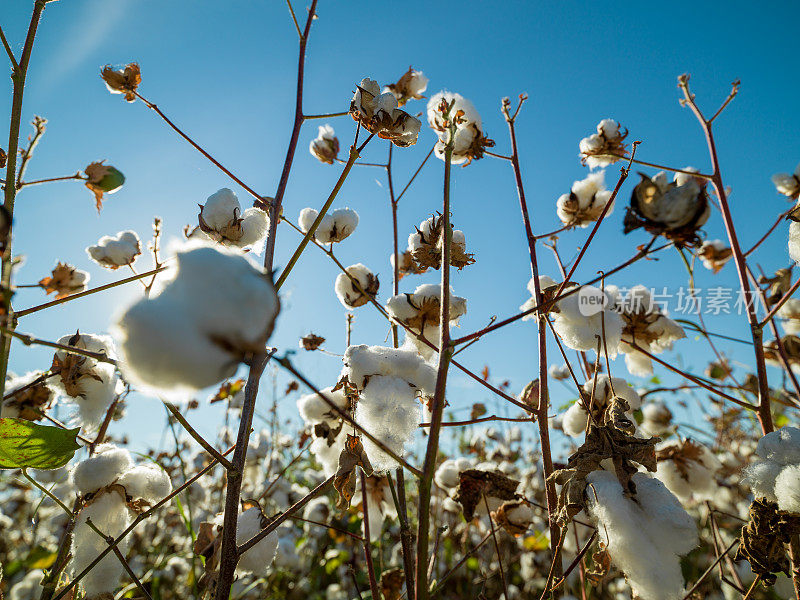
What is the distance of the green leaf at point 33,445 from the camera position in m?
0.95

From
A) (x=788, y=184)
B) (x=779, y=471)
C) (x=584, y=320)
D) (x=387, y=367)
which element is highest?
(x=788, y=184)

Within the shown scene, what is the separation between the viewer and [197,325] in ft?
1.73

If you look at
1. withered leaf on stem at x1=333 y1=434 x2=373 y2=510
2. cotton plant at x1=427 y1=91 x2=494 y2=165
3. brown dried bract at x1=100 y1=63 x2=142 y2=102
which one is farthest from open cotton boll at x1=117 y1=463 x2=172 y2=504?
cotton plant at x1=427 y1=91 x2=494 y2=165

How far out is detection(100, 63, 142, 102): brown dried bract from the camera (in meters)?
1.55

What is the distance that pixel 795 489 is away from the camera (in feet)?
3.50

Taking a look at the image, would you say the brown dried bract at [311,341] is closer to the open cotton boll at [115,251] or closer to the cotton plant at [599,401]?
the open cotton boll at [115,251]

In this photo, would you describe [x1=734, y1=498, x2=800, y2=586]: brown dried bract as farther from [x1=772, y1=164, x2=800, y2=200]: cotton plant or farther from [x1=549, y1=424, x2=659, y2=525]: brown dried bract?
[x1=772, y1=164, x2=800, y2=200]: cotton plant

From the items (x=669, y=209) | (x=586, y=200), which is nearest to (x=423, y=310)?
(x=669, y=209)

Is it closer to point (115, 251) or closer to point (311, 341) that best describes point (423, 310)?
point (311, 341)

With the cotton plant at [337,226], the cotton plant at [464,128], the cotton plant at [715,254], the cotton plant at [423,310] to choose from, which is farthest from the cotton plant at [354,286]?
the cotton plant at [715,254]

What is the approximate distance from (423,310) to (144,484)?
905mm

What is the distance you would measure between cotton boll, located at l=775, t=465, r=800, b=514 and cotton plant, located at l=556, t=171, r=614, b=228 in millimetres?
990

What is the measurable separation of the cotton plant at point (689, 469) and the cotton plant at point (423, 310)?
1.11 m

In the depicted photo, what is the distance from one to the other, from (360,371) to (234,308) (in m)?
0.63
